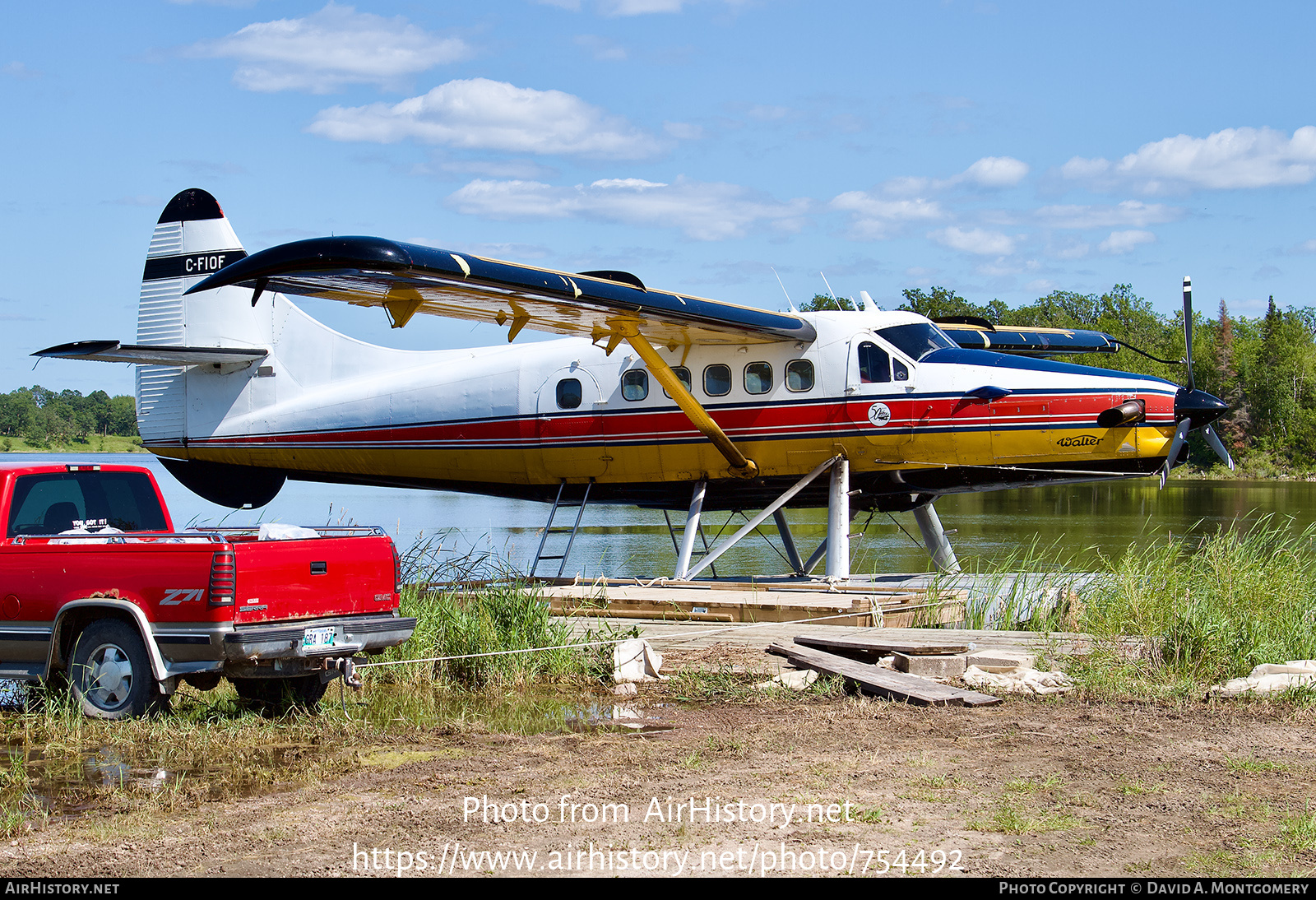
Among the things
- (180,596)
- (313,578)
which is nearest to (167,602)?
(180,596)

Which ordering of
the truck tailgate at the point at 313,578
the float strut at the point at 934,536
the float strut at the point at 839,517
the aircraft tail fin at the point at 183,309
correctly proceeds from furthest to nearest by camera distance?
the aircraft tail fin at the point at 183,309 < the float strut at the point at 934,536 < the float strut at the point at 839,517 < the truck tailgate at the point at 313,578

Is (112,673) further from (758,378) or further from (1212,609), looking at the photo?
(1212,609)

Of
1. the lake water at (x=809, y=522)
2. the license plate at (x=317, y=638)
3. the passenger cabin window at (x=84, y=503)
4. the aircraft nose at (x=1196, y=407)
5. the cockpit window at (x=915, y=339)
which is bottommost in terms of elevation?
the lake water at (x=809, y=522)

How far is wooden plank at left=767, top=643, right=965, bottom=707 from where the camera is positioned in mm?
7094

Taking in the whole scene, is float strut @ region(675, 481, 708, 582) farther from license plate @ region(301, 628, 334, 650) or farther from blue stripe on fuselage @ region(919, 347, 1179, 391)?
license plate @ region(301, 628, 334, 650)

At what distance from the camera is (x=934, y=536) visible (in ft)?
45.4

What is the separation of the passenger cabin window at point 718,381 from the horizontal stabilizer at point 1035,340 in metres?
3.52

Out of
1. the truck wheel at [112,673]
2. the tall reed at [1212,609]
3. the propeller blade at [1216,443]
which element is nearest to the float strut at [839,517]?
the tall reed at [1212,609]

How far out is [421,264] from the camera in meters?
8.94

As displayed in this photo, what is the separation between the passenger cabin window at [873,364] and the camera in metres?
12.3

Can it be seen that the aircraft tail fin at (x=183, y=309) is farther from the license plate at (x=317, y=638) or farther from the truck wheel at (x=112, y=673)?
the license plate at (x=317, y=638)

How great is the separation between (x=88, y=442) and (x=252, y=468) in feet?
366

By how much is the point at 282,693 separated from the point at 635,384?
21.7ft
